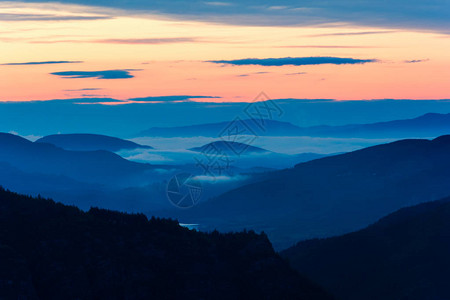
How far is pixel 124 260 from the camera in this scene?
Result: 148 m

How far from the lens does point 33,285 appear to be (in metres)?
134

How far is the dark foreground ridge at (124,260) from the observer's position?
454 ft

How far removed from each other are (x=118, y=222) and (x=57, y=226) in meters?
13.2

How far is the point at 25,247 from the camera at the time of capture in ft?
472

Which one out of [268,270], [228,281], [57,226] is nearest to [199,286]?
[228,281]

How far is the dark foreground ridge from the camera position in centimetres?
13850

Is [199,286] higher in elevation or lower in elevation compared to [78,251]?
lower

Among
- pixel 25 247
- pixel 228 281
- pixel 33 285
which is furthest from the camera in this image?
pixel 228 281

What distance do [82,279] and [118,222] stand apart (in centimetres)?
2211

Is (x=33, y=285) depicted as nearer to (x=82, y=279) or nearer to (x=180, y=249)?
(x=82, y=279)

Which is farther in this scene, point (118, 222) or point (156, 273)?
point (118, 222)

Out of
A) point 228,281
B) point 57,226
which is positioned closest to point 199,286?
point 228,281

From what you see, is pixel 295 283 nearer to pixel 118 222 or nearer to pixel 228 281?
pixel 228 281

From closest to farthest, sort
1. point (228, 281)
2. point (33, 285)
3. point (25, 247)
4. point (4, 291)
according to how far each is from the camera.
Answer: point (4, 291)
point (33, 285)
point (25, 247)
point (228, 281)
